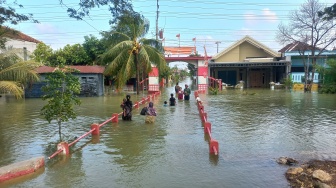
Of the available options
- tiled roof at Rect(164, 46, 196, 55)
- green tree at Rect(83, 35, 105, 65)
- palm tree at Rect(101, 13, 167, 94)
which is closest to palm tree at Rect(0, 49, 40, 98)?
palm tree at Rect(101, 13, 167, 94)

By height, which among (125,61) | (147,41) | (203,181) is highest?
(147,41)

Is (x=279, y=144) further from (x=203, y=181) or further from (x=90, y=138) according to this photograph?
(x=90, y=138)

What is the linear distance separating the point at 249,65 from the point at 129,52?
16955mm

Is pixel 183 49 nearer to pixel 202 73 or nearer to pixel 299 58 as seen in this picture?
pixel 202 73

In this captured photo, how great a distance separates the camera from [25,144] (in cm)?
941

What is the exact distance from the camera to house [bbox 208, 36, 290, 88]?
35.4m

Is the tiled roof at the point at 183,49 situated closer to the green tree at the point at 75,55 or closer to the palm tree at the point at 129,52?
the green tree at the point at 75,55

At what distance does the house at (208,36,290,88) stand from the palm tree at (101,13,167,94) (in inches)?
520

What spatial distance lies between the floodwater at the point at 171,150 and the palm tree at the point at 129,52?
9.65 meters

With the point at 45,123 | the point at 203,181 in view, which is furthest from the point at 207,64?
the point at 203,181

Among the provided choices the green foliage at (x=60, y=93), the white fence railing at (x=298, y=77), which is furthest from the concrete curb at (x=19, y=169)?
the white fence railing at (x=298, y=77)

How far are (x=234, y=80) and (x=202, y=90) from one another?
10.1 m

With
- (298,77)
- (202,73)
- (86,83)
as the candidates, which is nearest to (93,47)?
(86,83)

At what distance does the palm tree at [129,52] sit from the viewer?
A: 923 inches
